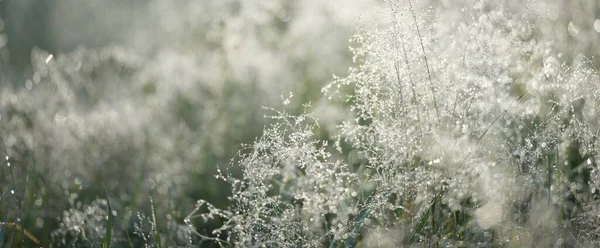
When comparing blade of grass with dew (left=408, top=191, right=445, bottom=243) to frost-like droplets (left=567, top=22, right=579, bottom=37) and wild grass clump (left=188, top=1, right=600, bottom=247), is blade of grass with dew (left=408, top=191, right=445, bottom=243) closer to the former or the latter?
wild grass clump (left=188, top=1, right=600, bottom=247)

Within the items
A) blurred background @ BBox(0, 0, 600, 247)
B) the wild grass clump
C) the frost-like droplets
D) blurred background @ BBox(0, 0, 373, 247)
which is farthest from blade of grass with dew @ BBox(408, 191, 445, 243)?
the frost-like droplets

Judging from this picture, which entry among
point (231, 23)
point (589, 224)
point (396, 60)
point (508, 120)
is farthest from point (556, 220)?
point (231, 23)

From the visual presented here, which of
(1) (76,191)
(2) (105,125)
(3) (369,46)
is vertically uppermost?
(2) (105,125)

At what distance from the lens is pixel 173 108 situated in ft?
9.78

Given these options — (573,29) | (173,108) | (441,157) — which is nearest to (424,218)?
(441,157)

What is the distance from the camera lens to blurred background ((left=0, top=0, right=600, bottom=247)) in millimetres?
1830

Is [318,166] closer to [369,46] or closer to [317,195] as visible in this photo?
[317,195]

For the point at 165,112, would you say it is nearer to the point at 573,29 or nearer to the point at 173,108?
the point at 173,108

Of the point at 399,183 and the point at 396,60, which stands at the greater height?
the point at 396,60

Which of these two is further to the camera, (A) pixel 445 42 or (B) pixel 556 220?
(A) pixel 445 42

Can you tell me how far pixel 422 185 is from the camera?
1.26m

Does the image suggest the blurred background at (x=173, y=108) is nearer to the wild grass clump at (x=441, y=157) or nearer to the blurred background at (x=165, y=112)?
the blurred background at (x=165, y=112)

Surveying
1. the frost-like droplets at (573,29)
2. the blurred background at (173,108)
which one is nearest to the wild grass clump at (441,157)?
the blurred background at (173,108)

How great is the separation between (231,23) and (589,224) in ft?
6.53
